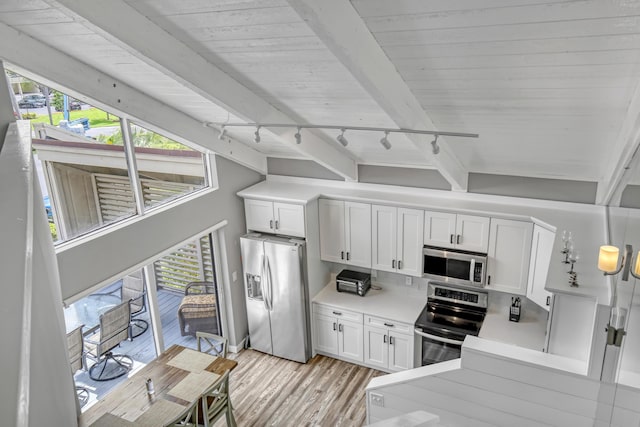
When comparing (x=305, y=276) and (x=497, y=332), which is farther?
(x=305, y=276)

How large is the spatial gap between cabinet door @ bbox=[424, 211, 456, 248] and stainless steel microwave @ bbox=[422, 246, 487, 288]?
78 millimetres

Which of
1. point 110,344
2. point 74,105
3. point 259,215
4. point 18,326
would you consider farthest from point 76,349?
point 18,326

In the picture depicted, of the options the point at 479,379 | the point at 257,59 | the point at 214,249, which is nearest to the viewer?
the point at 257,59

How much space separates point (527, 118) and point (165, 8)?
236 centimetres

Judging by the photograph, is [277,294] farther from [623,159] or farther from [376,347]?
[623,159]

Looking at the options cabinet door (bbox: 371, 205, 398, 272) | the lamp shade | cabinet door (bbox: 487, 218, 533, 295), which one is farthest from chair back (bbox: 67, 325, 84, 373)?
the lamp shade

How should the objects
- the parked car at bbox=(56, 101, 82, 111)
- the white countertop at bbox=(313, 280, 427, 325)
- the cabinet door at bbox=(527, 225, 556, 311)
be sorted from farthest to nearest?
the white countertop at bbox=(313, 280, 427, 325), the cabinet door at bbox=(527, 225, 556, 311), the parked car at bbox=(56, 101, 82, 111)

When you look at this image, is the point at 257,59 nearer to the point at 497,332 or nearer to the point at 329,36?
the point at 329,36

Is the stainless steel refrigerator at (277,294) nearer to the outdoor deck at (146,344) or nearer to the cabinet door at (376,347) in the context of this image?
the cabinet door at (376,347)

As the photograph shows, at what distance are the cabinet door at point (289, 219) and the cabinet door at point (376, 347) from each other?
1413 mm

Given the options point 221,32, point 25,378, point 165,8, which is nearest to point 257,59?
point 221,32

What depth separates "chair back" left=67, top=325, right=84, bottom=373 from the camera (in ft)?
13.7

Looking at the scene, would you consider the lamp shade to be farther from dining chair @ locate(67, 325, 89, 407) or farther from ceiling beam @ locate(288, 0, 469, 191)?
dining chair @ locate(67, 325, 89, 407)

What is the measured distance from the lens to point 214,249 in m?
5.82
